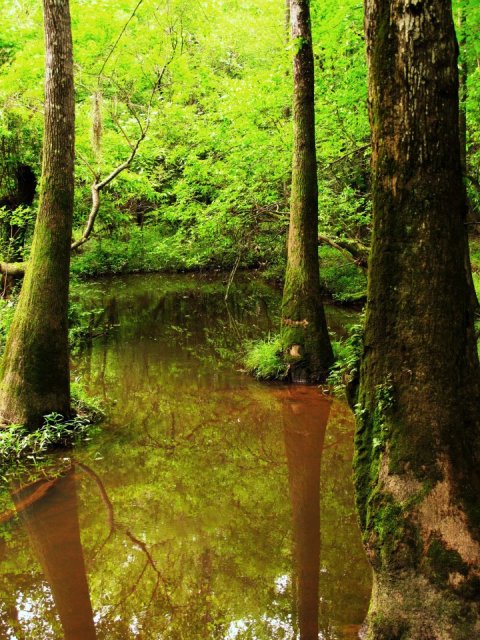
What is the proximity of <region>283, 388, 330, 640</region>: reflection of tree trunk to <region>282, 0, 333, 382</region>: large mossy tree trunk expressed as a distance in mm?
787

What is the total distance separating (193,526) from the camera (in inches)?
198

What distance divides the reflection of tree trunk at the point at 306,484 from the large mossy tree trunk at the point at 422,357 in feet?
2.95

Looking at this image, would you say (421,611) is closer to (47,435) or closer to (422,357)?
(422,357)

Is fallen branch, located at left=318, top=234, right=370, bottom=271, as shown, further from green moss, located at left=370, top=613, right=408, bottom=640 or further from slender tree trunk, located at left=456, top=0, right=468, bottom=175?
green moss, located at left=370, top=613, right=408, bottom=640

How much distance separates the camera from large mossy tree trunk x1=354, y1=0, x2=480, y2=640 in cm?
300

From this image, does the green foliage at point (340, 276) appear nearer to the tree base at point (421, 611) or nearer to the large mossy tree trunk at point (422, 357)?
the large mossy tree trunk at point (422, 357)

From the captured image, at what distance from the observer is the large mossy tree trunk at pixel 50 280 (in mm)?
6742

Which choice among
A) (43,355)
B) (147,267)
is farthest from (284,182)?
(147,267)

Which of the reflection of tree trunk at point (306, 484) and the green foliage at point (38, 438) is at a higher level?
the green foliage at point (38, 438)

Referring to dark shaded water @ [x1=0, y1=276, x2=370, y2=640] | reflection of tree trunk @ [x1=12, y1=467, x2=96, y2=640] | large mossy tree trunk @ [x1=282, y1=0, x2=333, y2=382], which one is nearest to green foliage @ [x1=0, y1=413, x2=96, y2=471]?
dark shaded water @ [x1=0, y1=276, x2=370, y2=640]

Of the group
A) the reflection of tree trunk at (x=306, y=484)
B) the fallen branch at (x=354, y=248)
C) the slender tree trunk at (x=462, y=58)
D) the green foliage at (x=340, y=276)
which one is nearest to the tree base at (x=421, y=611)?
the reflection of tree trunk at (x=306, y=484)

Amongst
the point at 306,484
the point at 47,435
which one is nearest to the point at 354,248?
the point at 306,484

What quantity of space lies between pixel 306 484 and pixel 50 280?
13.5 feet

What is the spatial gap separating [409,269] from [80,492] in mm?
4292
